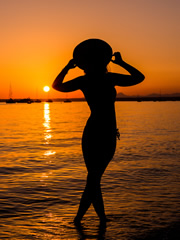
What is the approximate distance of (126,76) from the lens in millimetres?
5039

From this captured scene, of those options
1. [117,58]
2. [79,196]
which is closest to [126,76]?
[117,58]

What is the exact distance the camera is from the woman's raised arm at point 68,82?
5090 millimetres

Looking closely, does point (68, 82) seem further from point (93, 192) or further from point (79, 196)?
point (79, 196)

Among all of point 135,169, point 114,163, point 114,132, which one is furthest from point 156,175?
point 114,132

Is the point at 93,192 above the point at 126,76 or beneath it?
beneath

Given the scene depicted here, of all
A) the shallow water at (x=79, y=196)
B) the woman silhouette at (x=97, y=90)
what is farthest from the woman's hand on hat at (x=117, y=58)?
the shallow water at (x=79, y=196)

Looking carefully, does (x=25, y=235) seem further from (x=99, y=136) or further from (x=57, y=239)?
(x=99, y=136)

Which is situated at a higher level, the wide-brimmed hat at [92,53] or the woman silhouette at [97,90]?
the wide-brimmed hat at [92,53]

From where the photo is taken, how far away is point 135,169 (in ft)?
36.8

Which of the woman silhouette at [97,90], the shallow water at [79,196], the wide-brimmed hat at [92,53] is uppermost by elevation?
the wide-brimmed hat at [92,53]

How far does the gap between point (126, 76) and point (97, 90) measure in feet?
1.35

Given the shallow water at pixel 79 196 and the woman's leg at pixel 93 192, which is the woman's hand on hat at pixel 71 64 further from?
the shallow water at pixel 79 196

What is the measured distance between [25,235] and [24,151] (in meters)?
10.8

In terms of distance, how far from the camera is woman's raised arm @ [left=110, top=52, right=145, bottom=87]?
→ 4996mm
